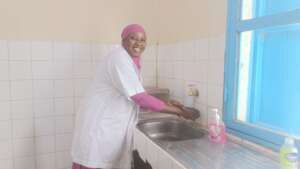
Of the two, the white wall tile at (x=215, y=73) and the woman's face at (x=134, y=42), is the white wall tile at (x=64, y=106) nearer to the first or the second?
the woman's face at (x=134, y=42)

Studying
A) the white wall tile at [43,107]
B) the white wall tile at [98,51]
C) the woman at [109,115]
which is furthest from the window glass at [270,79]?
the white wall tile at [43,107]

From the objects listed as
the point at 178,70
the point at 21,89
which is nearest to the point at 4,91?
the point at 21,89

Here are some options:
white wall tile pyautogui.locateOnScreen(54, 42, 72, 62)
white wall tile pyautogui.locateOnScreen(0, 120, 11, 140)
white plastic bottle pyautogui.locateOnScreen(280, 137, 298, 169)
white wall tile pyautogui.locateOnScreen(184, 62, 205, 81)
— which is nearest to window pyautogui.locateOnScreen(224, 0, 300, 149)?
white plastic bottle pyautogui.locateOnScreen(280, 137, 298, 169)

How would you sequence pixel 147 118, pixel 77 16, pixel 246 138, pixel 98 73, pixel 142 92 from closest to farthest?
pixel 246 138 → pixel 142 92 → pixel 98 73 → pixel 147 118 → pixel 77 16

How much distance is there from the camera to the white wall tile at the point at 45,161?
6.65 ft

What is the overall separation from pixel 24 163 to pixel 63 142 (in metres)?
0.32

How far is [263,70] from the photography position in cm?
129

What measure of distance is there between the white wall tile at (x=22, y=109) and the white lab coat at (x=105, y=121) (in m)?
0.62

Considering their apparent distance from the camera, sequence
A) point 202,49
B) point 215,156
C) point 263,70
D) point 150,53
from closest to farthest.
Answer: point 215,156 < point 263,70 < point 202,49 < point 150,53

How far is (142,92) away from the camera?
1435 mm

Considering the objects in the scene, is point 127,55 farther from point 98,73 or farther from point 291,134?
point 291,134

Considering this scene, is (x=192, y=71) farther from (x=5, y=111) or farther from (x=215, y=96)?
(x=5, y=111)

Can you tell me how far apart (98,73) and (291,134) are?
107 centimetres

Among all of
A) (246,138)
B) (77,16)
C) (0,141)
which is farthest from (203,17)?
(0,141)
